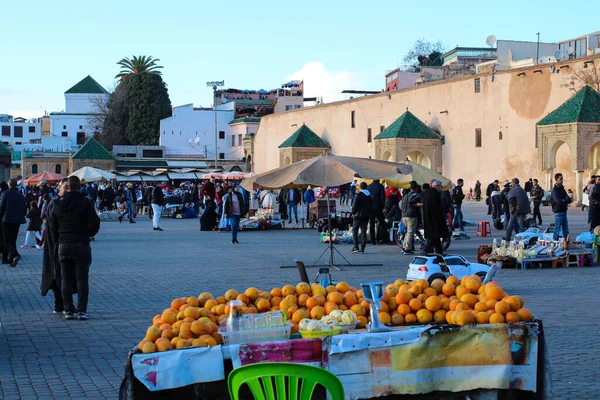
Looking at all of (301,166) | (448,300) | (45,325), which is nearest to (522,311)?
(448,300)

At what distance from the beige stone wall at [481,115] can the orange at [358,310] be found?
38109 mm

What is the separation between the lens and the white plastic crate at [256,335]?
512cm

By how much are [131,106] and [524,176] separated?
192 ft

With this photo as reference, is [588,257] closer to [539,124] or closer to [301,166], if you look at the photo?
[301,166]

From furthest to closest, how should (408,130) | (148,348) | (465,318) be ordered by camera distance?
(408,130)
(465,318)
(148,348)

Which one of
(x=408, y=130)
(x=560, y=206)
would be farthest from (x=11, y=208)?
(x=408, y=130)

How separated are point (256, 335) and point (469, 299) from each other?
4.84ft

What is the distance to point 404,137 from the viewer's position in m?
51.9

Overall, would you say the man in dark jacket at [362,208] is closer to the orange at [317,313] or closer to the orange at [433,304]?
the orange at [433,304]

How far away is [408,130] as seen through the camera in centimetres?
5234

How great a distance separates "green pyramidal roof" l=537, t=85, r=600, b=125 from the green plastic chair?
37828mm

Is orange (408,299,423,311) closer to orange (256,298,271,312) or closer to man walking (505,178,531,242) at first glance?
orange (256,298,271,312)

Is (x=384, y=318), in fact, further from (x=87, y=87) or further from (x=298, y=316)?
(x=87, y=87)

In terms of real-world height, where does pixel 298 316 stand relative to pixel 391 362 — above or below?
above
